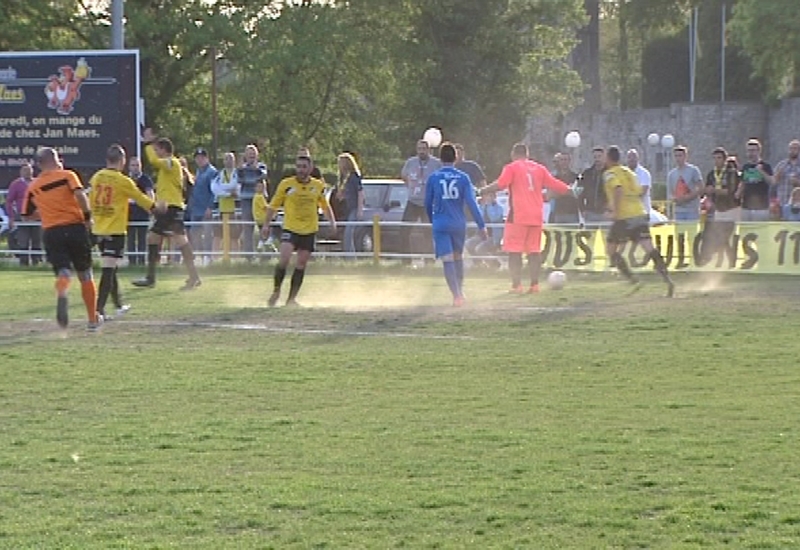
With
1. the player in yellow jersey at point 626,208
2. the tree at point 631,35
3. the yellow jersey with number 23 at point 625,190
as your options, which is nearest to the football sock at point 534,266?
the player in yellow jersey at point 626,208

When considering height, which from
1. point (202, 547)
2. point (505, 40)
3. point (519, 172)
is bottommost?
point (202, 547)

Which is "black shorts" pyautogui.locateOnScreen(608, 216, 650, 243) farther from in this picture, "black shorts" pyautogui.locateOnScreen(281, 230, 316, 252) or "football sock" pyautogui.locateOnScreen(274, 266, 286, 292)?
"football sock" pyautogui.locateOnScreen(274, 266, 286, 292)

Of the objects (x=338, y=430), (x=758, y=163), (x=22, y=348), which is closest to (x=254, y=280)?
(x=758, y=163)

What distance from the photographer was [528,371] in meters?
14.2

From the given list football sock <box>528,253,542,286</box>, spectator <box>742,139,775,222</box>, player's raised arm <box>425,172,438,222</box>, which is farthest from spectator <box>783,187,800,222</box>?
player's raised arm <box>425,172,438,222</box>

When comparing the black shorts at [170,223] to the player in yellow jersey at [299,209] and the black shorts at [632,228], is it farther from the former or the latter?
the black shorts at [632,228]

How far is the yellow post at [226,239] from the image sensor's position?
96.7ft

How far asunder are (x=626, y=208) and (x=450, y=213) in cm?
257

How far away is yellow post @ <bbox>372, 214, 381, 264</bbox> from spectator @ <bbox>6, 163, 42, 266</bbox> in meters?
6.14

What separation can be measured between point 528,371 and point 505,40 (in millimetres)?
45240

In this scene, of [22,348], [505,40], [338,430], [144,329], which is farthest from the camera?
[505,40]

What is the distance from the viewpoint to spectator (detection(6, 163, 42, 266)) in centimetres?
3094

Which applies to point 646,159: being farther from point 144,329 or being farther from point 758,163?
point 144,329

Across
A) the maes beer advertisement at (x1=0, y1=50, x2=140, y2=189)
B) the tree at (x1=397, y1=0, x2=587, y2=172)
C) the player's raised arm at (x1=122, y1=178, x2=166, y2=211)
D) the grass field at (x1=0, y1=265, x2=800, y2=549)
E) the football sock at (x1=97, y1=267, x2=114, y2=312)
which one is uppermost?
the tree at (x1=397, y1=0, x2=587, y2=172)
